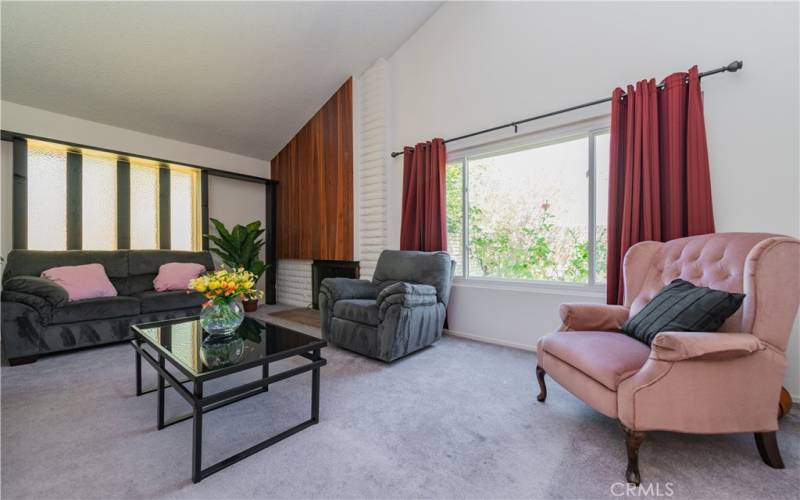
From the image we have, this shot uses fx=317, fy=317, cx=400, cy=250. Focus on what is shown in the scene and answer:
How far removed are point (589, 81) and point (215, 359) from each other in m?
3.27

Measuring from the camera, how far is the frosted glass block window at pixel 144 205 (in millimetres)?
4023

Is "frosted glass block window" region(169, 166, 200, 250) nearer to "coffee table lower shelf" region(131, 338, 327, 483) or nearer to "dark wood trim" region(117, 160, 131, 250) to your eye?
"dark wood trim" region(117, 160, 131, 250)

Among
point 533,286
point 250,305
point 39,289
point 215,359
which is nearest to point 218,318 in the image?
point 215,359

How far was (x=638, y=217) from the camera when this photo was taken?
2277 mm

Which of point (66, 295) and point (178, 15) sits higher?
point (178, 15)

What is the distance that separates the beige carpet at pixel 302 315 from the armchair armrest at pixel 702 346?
3244mm

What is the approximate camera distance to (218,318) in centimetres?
183

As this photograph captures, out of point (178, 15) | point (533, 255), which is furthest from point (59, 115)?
point (533, 255)

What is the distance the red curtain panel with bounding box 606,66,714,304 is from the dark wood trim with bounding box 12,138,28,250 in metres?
5.41

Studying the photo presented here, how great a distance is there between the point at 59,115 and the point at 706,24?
19.4 ft

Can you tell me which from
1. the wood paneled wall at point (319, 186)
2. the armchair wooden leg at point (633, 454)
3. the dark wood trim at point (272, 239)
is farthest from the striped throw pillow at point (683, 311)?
the dark wood trim at point (272, 239)

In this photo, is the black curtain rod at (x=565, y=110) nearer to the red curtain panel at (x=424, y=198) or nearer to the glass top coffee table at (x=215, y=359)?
the red curtain panel at (x=424, y=198)

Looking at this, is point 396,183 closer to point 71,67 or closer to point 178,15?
point 178,15

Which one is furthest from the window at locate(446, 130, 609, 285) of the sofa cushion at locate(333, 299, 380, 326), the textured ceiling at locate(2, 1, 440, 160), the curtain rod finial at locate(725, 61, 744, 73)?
the textured ceiling at locate(2, 1, 440, 160)
